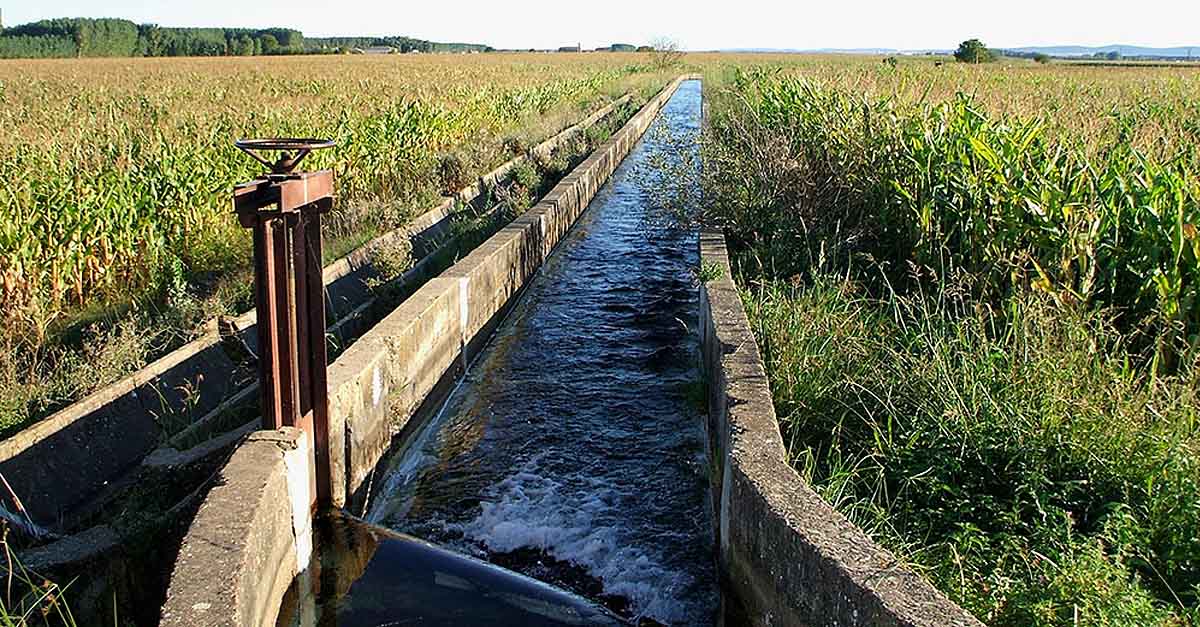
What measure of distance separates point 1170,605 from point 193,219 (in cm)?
851

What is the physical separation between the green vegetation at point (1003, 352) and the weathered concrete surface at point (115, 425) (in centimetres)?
359

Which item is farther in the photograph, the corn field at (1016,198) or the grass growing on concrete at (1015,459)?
the corn field at (1016,198)

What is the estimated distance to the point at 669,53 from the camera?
66.9 m

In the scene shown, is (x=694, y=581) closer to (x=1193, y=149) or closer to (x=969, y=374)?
(x=969, y=374)

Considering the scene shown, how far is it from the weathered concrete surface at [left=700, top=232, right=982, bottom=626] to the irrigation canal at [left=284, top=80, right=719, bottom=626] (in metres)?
0.43

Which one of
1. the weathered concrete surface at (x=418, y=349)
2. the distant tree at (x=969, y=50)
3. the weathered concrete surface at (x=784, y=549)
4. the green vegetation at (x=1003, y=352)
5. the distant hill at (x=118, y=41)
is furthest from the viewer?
A: the distant hill at (x=118, y=41)

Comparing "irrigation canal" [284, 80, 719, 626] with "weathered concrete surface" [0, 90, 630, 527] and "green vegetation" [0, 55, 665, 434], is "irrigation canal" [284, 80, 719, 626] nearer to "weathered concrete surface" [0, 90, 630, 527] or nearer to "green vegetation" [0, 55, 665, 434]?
"weathered concrete surface" [0, 90, 630, 527]

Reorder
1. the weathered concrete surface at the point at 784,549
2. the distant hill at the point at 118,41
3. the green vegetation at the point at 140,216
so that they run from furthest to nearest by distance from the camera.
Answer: the distant hill at the point at 118,41, the green vegetation at the point at 140,216, the weathered concrete surface at the point at 784,549

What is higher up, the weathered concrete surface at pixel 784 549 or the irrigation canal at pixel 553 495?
the weathered concrete surface at pixel 784 549

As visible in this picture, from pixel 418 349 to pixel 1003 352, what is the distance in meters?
3.70

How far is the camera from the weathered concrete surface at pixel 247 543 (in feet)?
10.5

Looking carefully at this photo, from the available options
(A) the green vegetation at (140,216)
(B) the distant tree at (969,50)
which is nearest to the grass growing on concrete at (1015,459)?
(A) the green vegetation at (140,216)

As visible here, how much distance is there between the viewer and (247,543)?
3.57m

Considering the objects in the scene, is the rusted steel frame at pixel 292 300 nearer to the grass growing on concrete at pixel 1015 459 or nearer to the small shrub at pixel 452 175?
the grass growing on concrete at pixel 1015 459
